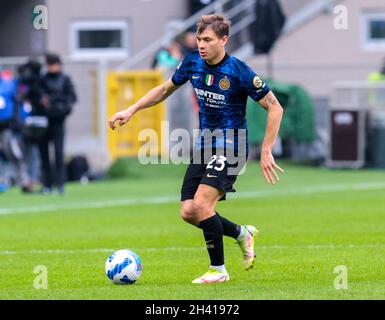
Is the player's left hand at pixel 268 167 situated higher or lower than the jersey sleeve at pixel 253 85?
lower

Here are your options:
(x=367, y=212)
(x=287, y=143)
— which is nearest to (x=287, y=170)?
(x=287, y=143)

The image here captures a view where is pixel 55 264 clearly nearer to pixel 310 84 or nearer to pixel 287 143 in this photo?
pixel 287 143

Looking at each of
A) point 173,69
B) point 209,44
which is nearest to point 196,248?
point 209,44

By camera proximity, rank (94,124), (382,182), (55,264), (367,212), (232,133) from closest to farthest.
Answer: (232,133), (55,264), (367,212), (382,182), (94,124)

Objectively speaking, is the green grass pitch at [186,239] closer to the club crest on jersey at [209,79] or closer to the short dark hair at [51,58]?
the club crest on jersey at [209,79]

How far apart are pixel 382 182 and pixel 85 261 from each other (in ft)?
36.8

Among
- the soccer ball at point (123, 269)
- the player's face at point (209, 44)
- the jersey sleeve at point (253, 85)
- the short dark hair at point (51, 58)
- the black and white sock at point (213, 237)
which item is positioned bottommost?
the soccer ball at point (123, 269)

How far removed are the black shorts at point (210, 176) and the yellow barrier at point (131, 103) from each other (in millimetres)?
16101

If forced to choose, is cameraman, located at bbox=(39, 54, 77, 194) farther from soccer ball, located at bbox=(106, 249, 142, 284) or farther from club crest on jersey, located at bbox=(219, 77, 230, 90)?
soccer ball, located at bbox=(106, 249, 142, 284)

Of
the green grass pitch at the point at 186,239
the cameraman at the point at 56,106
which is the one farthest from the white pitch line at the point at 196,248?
the cameraman at the point at 56,106

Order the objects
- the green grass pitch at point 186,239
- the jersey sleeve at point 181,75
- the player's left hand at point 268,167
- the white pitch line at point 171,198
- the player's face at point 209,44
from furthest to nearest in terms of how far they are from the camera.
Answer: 1. the white pitch line at point 171,198
2. the jersey sleeve at point 181,75
3. the player's face at point 209,44
4. the player's left hand at point 268,167
5. the green grass pitch at point 186,239

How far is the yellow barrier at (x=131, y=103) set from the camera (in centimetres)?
2655

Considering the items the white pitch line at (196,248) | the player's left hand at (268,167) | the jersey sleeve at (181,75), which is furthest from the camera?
the white pitch line at (196,248)
